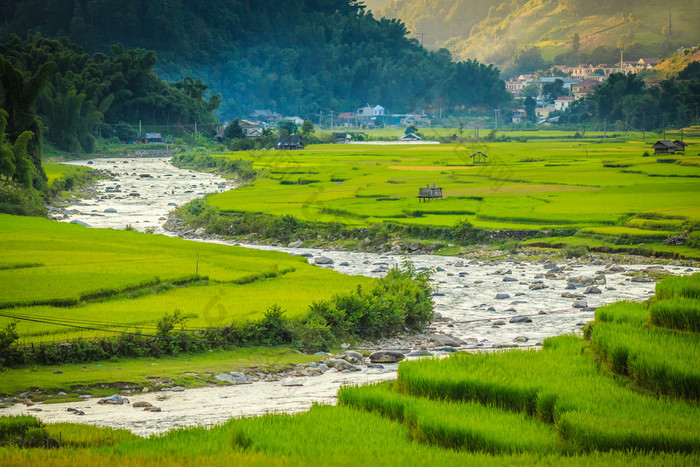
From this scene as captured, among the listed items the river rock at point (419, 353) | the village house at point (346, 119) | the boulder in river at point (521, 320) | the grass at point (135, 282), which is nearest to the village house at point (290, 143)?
the grass at point (135, 282)

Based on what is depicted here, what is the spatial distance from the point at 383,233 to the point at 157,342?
19.4 meters

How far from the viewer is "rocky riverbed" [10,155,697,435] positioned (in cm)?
1309

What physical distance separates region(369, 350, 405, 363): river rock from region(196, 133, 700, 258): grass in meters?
15.8

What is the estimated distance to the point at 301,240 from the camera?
116 feet

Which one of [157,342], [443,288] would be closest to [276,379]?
[157,342]

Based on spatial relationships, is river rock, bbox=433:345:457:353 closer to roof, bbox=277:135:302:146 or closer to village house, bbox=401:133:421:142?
roof, bbox=277:135:302:146

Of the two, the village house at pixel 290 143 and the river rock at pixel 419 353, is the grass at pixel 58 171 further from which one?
the river rock at pixel 419 353

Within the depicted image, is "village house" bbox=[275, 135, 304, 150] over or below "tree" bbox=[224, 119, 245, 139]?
below

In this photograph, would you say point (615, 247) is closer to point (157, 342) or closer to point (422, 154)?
point (157, 342)

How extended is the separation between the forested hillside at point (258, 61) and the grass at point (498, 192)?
99.5 m

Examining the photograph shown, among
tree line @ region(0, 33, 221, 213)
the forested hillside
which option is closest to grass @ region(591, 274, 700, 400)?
tree line @ region(0, 33, 221, 213)

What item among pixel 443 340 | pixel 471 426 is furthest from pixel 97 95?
pixel 471 426

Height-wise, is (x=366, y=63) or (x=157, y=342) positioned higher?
(x=366, y=63)

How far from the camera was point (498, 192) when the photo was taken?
45.5m
